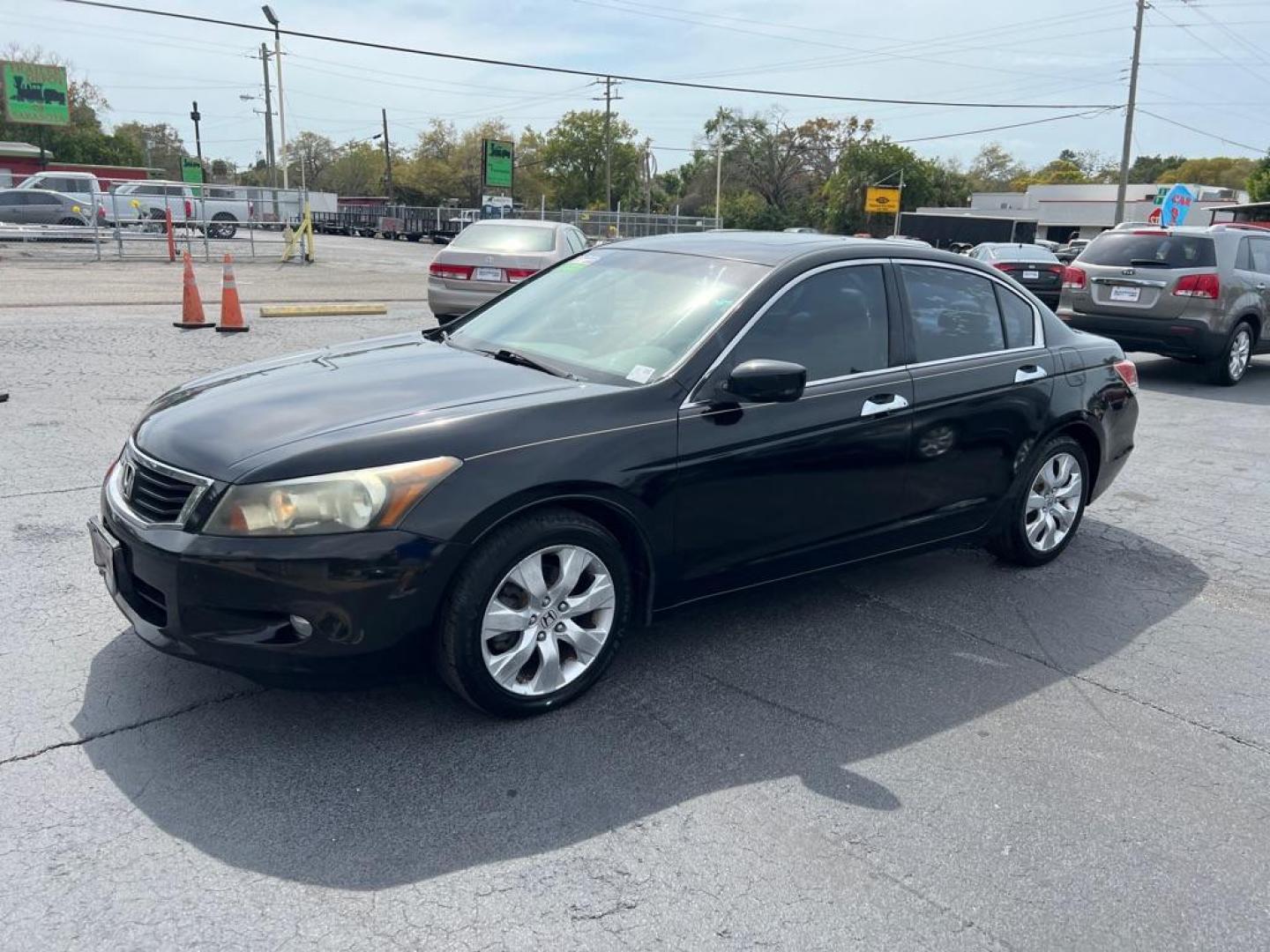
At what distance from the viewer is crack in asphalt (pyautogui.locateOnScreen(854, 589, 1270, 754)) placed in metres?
3.78

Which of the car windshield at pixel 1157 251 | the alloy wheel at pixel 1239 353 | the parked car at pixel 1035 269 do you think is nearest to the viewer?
the car windshield at pixel 1157 251

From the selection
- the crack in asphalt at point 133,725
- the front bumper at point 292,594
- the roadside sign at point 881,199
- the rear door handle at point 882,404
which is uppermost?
the roadside sign at point 881,199

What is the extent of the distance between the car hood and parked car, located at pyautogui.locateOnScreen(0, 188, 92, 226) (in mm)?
33034

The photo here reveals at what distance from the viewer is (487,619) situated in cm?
338

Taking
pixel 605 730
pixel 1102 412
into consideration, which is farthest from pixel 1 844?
pixel 1102 412

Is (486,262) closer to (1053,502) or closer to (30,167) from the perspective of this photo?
(1053,502)

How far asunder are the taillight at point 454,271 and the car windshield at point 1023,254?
11.8 m

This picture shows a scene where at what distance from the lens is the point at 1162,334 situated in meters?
11.6

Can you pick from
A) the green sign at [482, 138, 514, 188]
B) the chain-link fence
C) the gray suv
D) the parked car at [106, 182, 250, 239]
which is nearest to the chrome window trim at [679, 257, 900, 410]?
the gray suv

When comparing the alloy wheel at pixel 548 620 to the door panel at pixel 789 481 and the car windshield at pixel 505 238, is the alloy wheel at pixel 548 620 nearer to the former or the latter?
the door panel at pixel 789 481

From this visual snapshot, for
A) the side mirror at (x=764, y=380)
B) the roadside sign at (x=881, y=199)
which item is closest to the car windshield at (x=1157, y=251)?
the side mirror at (x=764, y=380)

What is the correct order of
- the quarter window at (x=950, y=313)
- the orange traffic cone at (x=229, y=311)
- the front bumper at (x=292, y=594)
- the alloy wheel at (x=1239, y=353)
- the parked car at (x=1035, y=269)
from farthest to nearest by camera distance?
the parked car at (x=1035, y=269) < the orange traffic cone at (x=229, y=311) < the alloy wheel at (x=1239, y=353) < the quarter window at (x=950, y=313) < the front bumper at (x=292, y=594)

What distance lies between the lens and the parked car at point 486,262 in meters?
13.0

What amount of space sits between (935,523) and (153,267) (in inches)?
932
